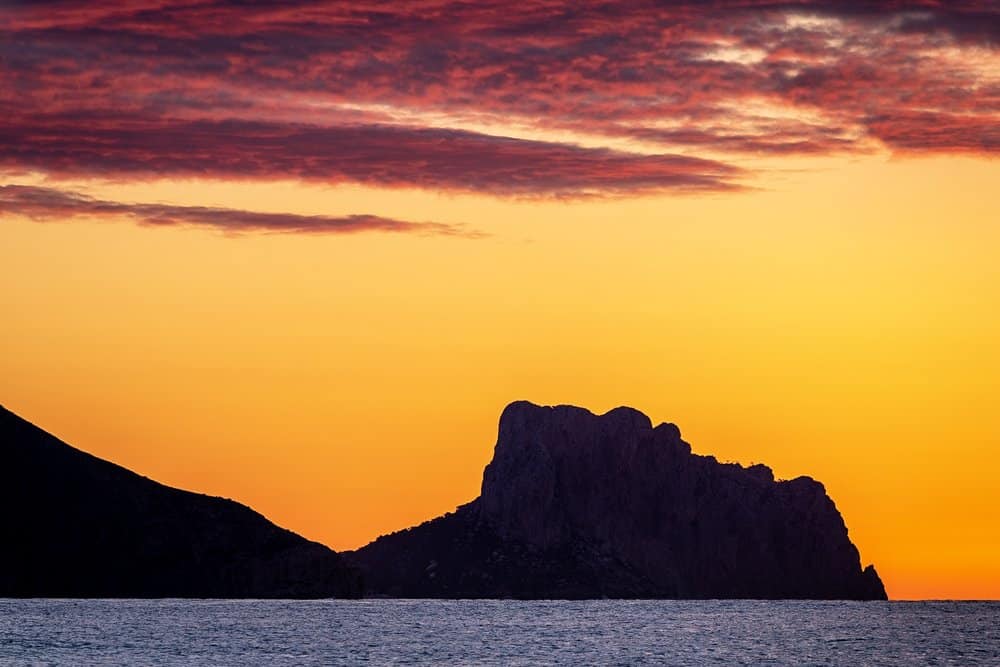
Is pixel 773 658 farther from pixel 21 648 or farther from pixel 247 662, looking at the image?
pixel 21 648

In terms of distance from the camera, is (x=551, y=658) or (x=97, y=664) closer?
(x=97, y=664)

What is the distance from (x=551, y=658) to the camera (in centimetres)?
18800

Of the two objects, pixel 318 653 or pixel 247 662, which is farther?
pixel 318 653

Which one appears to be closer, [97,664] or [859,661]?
[97,664]

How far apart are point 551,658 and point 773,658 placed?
24460 millimetres

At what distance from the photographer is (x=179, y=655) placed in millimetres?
188625

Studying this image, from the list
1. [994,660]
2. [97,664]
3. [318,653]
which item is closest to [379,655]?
[318,653]

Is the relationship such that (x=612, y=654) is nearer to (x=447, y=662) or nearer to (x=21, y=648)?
(x=447, y=662)

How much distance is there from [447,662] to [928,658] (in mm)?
50648

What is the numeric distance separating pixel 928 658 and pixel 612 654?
32301 millimetres

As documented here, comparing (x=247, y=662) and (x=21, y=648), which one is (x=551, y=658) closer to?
(x=247, y=662)

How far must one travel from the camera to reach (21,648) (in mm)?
191375

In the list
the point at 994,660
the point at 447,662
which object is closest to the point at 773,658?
the point at 994,660

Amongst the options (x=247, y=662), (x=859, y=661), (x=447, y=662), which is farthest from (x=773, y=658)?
(x=247, y=662)
